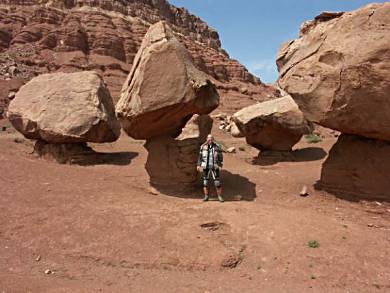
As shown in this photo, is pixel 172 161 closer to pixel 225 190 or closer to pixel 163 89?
pixel 225 190

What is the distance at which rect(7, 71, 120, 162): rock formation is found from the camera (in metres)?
10.7

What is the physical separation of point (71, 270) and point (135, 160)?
7.73m

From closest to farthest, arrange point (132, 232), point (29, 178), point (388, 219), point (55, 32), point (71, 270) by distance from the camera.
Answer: point (71, 270)
point (132, 232)
point (388, 219)
point (29, 178)
point (55, 32)

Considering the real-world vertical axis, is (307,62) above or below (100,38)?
below

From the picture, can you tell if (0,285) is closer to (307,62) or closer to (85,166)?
(307,62)

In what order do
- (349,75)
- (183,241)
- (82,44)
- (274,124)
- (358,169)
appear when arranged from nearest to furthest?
(183,241) → (349,75) → (358,169) → (274,124) → (82,44)

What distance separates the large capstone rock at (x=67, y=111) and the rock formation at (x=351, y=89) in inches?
235

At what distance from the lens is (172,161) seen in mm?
7914

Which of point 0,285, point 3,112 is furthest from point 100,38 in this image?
point 0,285

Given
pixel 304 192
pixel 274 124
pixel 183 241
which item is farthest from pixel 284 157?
pixel 183 241

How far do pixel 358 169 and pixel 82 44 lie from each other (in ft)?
106

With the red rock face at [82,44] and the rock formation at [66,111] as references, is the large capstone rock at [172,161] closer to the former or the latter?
the rock formation at [66,111]

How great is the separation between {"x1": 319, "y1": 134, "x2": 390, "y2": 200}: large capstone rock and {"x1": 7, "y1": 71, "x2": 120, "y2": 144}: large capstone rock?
6.83 meters

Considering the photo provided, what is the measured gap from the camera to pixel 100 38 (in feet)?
113
